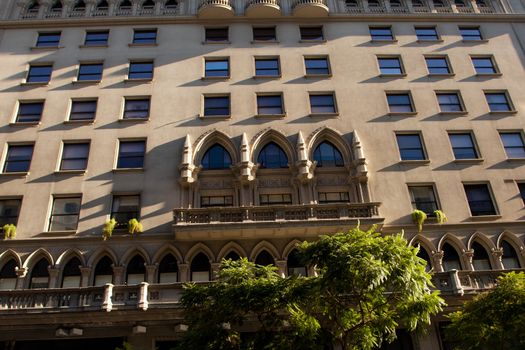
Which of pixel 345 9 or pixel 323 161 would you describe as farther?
pixel 345 9

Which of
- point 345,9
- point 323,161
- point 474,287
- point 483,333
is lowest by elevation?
point 483,333

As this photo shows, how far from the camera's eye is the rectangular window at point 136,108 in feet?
95.1

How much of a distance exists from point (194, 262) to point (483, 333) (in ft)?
46.1

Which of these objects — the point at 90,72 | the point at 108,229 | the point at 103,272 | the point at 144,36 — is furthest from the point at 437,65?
the point at 103,272

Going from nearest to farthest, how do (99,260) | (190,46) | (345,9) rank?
(99,260)
(190,46)
(345,9)

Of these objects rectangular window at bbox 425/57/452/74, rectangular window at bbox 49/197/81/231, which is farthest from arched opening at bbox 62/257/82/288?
rectangular window at bbox 425/57/452/74

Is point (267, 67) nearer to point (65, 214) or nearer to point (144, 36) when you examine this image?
point (144, 36)

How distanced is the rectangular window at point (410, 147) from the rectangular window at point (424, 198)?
83.1 inches

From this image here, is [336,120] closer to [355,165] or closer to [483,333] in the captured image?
[355,165]

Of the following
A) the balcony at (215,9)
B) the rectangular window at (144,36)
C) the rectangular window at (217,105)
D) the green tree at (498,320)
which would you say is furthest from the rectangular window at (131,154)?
the green tree at (498,320)

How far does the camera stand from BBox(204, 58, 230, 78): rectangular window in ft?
102

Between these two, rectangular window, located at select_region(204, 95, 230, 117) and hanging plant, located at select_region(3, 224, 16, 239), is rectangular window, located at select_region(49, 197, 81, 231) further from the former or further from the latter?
rectangular window, located at select_region(204, 95, 230, 117)

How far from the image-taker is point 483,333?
16.7 metres

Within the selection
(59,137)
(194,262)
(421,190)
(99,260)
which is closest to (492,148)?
(421,190)
